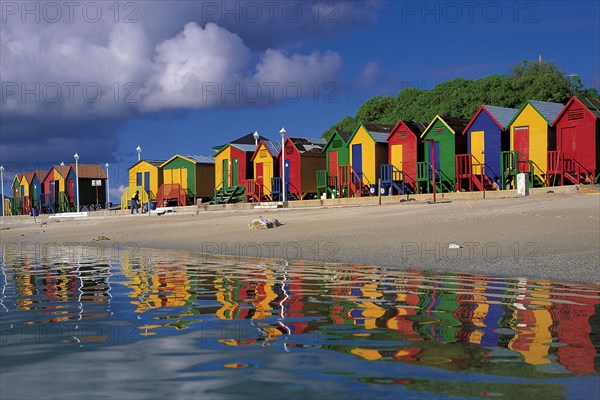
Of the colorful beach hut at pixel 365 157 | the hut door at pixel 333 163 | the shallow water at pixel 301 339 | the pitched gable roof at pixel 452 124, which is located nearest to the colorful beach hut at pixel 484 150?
the pitched gable roof at pixel 452 124

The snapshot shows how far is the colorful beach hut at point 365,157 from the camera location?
38.5m

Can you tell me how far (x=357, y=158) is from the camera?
39562mm

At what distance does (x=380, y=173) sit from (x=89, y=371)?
34842 millimetres

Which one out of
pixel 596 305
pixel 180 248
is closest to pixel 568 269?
pixel 596 305

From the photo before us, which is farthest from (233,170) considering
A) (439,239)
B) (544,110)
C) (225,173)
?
(439,239)

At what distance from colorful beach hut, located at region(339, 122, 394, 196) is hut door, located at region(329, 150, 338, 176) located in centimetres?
106

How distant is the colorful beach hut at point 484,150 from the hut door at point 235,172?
1708 cm

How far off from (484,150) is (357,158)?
8.07m

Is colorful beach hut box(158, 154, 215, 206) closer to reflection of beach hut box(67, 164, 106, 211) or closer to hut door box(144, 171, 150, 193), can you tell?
hut door box(144, 171, 150, 193)

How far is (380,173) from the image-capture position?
125 feet

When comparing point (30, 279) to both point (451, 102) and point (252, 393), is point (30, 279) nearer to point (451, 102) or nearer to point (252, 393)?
point (252, 393)

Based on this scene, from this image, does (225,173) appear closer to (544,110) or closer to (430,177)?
(430,177)

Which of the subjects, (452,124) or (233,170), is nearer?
(452,124)

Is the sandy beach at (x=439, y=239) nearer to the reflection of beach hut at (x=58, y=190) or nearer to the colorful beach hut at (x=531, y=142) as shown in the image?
the colorful beach hut at (x=531, y=142)
